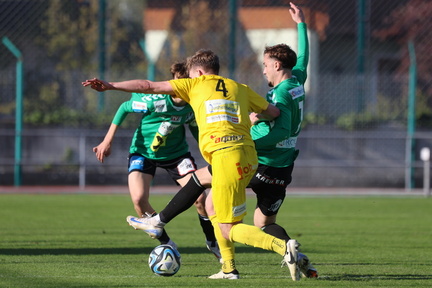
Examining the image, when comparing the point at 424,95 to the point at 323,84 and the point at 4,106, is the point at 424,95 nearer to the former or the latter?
the point at 323,84

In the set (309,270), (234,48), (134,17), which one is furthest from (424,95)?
(309,270)

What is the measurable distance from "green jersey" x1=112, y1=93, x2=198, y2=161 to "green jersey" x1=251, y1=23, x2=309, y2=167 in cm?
116

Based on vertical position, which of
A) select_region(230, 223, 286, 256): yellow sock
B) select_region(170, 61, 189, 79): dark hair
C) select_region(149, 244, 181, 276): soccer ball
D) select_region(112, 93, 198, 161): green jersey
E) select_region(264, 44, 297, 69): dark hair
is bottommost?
select_region(149, 244, 181, 276): soccer ball

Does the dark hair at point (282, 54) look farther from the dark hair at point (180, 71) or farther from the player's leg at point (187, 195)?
the player's leg at point (187, 195)

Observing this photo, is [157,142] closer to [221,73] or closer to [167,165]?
[167,165]

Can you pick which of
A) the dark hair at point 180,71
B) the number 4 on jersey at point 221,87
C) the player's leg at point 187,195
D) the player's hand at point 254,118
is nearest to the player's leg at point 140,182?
the dark hair at point 180,71

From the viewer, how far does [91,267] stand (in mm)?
7203

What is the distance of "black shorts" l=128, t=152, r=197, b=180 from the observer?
26.7 ft

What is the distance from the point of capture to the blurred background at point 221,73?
62.3 ft

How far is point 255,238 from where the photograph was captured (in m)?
Result: 6.11

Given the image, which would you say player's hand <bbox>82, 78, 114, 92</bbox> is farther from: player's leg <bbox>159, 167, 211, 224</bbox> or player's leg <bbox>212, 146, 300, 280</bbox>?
player's leg <bbox>159, 167, 211, 224</bbox>

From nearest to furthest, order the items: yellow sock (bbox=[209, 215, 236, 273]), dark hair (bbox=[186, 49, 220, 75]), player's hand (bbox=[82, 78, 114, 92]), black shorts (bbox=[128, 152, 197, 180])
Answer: player's hand (bbox=[82, 78, 114, 92]) < yellow sock (bbox=[209, 215, 236, 273]) < dark hair (bbox=[186, 49, 220, 75]) < black shorts (bbox=[128, 152, 197, 180])

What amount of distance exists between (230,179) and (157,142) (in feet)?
7.28

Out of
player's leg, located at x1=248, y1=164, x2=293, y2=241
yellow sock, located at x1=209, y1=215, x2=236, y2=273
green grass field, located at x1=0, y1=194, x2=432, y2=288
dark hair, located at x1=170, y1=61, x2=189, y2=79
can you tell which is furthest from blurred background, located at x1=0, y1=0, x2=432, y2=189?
yellow sock, located at x1=209, y1=215, x2=236, y2=273
